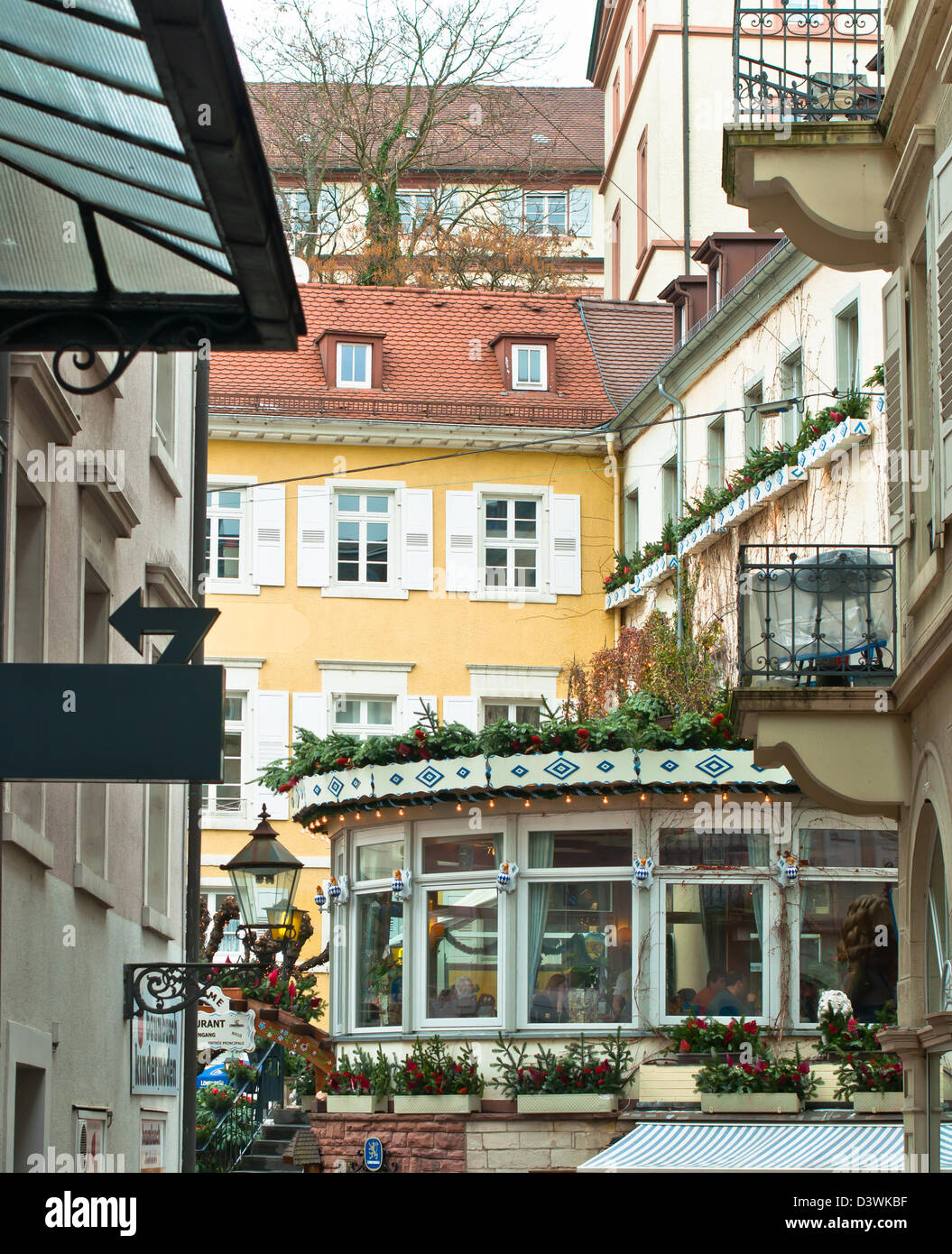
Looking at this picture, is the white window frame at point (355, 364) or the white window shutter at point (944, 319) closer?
the white window shutter at point (944, 319)

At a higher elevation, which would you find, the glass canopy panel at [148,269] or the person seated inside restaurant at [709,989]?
the glass canopy panel at [148,269]

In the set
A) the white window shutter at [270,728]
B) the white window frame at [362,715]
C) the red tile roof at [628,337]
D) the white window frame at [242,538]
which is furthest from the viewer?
the red tile roof at [628,337]

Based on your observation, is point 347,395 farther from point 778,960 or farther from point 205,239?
point 205,239

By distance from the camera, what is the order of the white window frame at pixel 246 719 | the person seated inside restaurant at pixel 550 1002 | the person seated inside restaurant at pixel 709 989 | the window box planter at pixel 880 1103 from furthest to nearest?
1. the white window frame at pixel 246 719
2. the person seated inside restaurant at pixel 550 1002
3. the person seated inside restaurant at pixel 709 989
4. the window box planter at pixel 880 1103

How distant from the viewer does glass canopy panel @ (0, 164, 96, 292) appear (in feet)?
17.8

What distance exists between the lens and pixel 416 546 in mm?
34688

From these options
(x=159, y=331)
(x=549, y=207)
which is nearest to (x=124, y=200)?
(x=159, y=331)

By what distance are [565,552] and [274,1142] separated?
1320 cm

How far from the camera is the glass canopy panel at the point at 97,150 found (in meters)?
4.93

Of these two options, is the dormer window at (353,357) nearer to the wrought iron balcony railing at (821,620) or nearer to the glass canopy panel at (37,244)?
the wrought iron balcony railing at (821,620)

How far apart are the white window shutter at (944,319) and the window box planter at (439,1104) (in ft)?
40.7

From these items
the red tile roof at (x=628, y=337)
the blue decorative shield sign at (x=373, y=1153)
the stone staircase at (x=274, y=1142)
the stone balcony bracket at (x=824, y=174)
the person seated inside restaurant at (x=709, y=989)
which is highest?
the red tile roof at (x=628, y=337)

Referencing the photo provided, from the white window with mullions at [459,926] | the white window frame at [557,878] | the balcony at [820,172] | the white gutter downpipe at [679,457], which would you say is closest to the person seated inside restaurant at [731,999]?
the white window frame at [557,878]

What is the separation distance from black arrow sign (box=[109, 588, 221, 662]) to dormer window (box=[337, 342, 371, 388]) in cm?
3075
